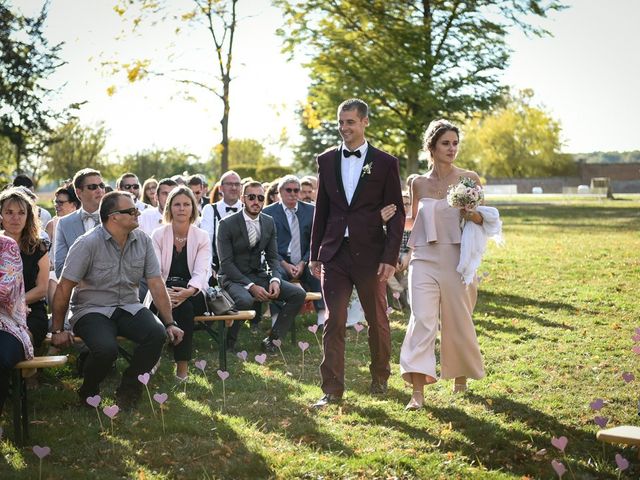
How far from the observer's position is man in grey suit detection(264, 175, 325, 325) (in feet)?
36.9

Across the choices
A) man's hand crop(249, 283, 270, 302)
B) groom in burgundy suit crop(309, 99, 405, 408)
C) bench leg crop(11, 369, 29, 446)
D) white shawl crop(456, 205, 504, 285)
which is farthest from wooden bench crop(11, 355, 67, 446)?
Answer: man's hand crop(249, 283, 270, 302)

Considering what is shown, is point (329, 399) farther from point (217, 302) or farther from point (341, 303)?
point (217, 302)

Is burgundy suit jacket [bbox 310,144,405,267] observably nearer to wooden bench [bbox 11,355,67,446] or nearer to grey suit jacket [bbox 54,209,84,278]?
wooden bench [bbox 11,355,67,446]

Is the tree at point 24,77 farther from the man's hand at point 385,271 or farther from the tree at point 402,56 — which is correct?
the man's hand at point 385,271

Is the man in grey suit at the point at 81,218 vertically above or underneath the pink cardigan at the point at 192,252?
above

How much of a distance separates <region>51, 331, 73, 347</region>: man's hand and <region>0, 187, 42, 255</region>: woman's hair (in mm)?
1063

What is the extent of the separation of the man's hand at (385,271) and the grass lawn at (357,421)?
1.08 metres

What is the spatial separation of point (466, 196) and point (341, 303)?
4.65ft

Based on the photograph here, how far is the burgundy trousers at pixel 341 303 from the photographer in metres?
7.17

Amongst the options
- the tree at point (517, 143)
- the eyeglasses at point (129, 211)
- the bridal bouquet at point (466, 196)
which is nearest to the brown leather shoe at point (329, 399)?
the bridal bouquet at point (466, 196)

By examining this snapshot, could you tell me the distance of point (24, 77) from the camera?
112 ft

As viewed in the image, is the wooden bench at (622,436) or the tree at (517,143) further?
the tree at (517,143)

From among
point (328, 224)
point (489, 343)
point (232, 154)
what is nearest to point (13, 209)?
point (328, 224)

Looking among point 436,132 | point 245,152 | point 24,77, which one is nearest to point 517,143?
point 245,152
